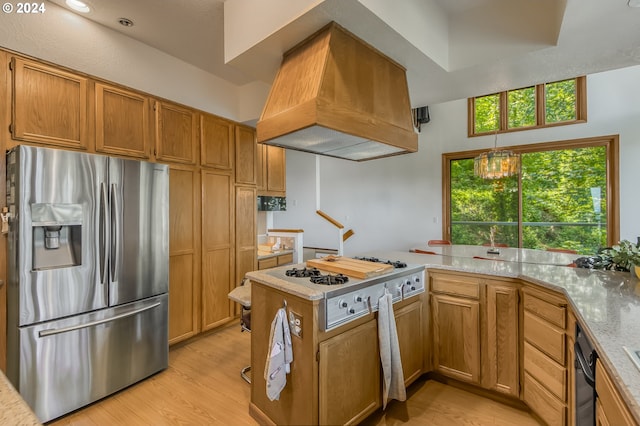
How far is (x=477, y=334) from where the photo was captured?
2.03 m

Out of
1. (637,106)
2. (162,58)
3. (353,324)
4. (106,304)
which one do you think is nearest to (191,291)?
(106,304)

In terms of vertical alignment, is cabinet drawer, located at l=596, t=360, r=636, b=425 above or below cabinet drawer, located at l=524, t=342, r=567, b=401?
above

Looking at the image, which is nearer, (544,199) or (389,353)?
(389,353)

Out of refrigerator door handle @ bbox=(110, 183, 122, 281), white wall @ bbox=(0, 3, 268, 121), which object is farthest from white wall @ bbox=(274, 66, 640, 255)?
→ refrigerator door handle @ bbox=(110, 183, 122, 281)

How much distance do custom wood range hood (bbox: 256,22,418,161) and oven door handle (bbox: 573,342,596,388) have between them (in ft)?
4.55

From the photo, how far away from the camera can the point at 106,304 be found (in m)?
2.00

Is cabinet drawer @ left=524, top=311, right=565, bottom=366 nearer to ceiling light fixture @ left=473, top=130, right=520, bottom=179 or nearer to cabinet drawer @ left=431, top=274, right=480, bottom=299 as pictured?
cabinet drawer @ left=431, top=274, right=480, bottom=299

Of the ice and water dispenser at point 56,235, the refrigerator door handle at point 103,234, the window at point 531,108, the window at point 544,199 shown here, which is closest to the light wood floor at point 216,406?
the refrigerator door handle at point 103,234

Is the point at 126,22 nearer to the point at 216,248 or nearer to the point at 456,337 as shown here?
the point at 216,248

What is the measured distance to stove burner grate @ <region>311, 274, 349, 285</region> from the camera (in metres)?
1.62

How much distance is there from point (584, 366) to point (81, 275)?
8.97 feet

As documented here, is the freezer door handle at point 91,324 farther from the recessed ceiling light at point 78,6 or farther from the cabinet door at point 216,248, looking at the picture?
the recessed ceiling light at point 78,6

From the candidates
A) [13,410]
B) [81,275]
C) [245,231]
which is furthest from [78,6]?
[13,410]

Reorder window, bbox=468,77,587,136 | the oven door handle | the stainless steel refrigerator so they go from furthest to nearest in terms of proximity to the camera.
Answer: window, bbox=468,77,587,136 < the stainless steel refrigerator < the oven door handle
